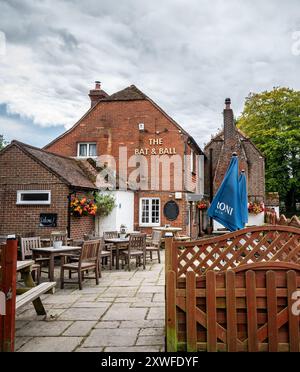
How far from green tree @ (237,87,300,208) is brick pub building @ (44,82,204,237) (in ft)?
48.5

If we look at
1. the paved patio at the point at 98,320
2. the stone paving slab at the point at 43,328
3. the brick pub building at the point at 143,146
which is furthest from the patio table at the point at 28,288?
the brick pub building at the point at 143,146

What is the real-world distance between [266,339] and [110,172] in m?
13.8

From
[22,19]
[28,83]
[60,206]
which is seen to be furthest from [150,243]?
[22,19]

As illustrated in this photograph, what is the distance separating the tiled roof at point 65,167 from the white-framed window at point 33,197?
939mm

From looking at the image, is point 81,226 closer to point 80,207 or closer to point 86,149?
Answer: point 80,207

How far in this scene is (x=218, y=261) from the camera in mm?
3912

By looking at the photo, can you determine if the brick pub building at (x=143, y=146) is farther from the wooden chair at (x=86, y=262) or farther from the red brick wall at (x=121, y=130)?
the wooden chair at (x=86, y=262)

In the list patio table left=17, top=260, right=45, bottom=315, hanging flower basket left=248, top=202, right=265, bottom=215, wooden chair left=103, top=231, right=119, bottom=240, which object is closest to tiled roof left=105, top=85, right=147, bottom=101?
hanging flower basket left=248, top=202, right=265, bottom=215

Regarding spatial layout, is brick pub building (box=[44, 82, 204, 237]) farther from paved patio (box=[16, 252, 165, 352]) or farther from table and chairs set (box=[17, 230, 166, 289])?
paved patio (box=[16, 252, 165, 352])

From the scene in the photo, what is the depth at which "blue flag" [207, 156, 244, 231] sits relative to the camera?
5.41m

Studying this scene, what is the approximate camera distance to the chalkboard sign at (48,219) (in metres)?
11.8

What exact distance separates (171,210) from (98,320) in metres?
11.2
